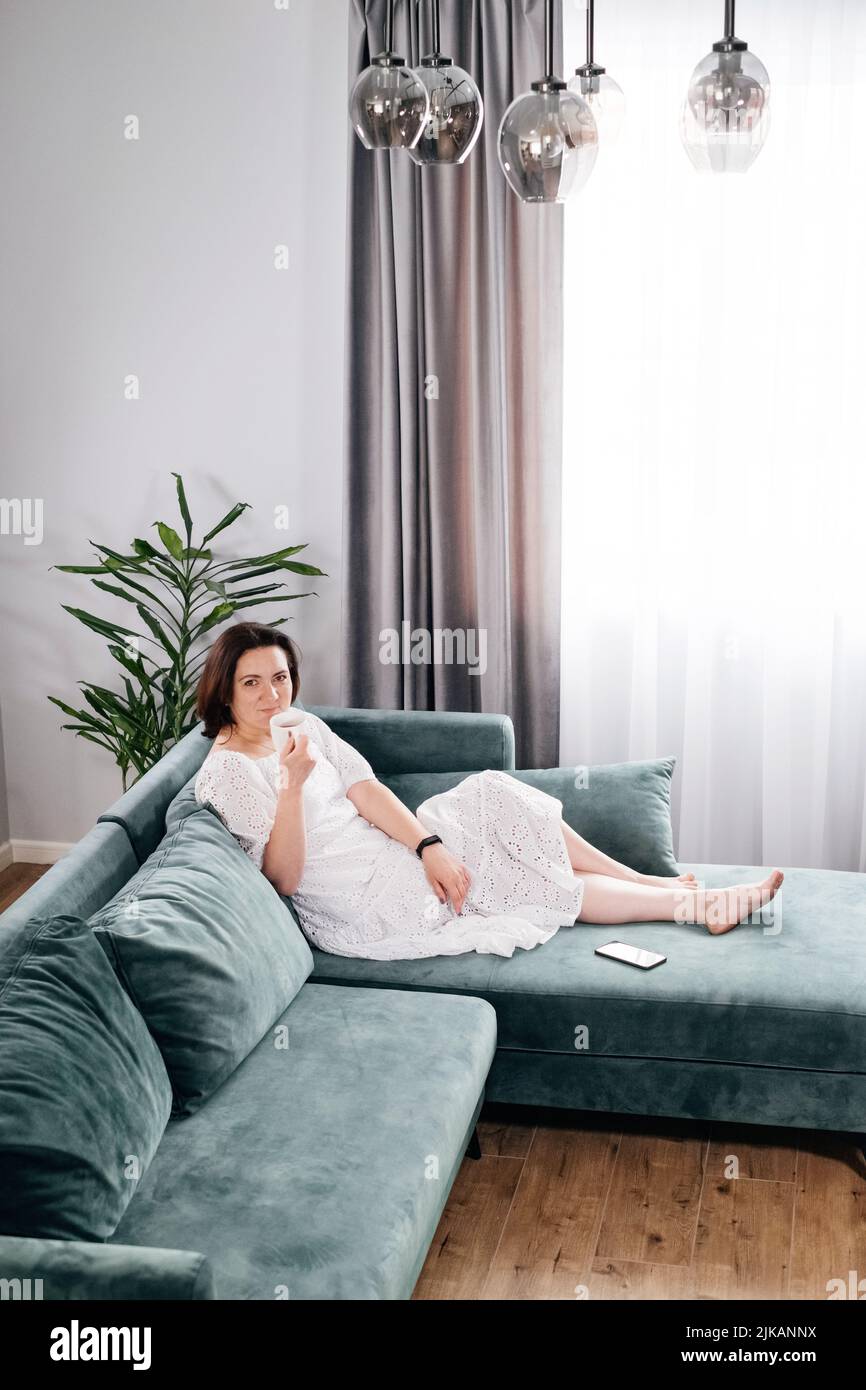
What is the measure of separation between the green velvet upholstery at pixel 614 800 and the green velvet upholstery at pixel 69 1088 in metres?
1.26

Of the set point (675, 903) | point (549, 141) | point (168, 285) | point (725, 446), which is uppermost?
point (168, 285)

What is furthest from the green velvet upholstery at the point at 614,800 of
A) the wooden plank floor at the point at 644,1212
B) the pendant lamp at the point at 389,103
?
the pendant lamp at the point at 389,103

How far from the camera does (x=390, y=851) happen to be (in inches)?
110

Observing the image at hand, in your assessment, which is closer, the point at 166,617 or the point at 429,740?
the point at 429,740

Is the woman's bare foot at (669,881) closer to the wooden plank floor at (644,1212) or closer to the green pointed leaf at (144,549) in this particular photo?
the wooden plank floor at (644,1212)

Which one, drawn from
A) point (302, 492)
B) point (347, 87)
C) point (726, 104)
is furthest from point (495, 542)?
point (726, 104)

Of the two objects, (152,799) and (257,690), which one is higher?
(257,690)

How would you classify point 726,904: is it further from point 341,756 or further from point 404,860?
point 341,756

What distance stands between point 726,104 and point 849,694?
2172 millimetres

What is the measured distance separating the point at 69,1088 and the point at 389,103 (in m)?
1.49

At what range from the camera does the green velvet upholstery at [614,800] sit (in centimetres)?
301

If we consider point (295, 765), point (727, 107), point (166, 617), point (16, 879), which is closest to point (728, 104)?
point (727, 107)

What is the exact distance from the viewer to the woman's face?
277cm

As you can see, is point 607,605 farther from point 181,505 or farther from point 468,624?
point 181,505
